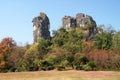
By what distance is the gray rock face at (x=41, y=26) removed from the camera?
Result: 73938 millimetres

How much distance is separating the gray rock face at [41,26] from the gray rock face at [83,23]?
594 cm

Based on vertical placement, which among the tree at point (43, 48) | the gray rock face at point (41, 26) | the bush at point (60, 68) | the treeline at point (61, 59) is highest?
the gray rock face at point (41, 26)

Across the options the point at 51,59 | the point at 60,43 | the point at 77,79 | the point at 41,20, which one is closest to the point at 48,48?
the point at 60,43

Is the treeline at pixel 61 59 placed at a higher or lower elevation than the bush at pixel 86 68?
higher

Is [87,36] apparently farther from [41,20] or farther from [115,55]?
[115,55]

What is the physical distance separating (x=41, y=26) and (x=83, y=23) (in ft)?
38.0

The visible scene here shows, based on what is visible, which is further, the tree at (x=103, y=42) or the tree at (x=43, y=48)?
the tree at (x=103, y=42)

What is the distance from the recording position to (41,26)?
74562 mm

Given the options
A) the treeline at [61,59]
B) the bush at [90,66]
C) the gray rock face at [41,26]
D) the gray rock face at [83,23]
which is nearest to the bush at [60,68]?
the treeline at [61,59]

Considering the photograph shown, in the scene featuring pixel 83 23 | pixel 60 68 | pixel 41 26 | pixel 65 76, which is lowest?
pixel 65 76

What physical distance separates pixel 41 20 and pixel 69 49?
29.0 meters

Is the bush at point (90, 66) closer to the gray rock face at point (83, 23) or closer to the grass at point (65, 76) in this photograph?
the grass at point (65, 76)

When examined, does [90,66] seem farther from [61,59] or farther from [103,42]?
[103,42]

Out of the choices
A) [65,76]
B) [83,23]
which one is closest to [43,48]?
[83,23]
